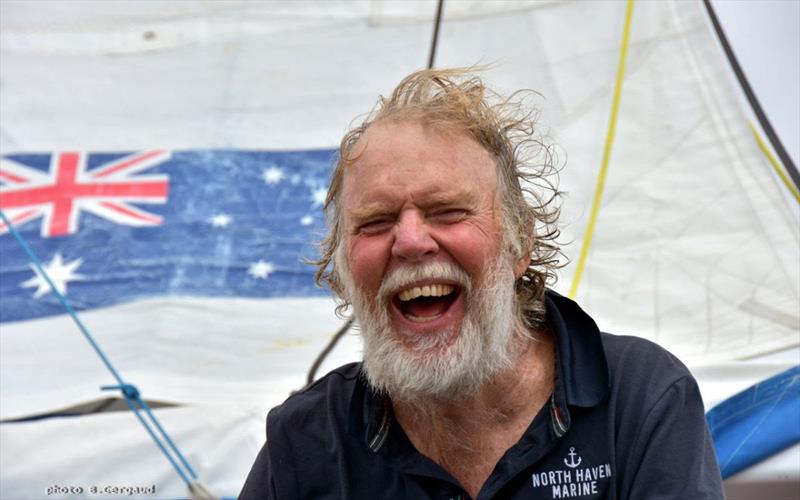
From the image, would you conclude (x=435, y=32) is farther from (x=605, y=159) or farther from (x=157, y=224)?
(x=157, y=224)

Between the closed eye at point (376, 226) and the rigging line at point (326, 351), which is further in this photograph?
the rigging line at point (326, 351)

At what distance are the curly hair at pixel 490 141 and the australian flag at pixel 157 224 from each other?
3.58 ft

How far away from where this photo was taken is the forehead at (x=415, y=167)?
1.70 metres

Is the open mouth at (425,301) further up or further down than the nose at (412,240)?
further down

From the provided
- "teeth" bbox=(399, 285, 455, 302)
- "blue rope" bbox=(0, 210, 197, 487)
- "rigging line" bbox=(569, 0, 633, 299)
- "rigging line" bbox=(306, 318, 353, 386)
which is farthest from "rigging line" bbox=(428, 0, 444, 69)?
"teeth" bbox=(399, 285, 455, 302)

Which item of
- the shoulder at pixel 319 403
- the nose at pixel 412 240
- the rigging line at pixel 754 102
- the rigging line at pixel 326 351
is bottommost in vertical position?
the shoulder at pixel 319 403

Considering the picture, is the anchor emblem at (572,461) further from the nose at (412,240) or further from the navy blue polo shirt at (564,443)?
the nose at (412,240)

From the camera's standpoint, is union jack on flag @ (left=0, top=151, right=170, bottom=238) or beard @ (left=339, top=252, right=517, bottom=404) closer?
beard @ (left=339, top=252, right=517, bottom=404)

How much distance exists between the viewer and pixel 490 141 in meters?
1.81

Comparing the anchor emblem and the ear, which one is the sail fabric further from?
the anchor emblem

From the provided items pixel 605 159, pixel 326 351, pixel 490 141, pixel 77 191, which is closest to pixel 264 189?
pixel 77 191

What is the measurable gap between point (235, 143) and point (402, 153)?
5.95 feet

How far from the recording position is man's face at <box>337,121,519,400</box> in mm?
1666

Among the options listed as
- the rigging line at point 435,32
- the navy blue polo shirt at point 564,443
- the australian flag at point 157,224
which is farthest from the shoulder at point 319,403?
the rigging line at point 435,32
